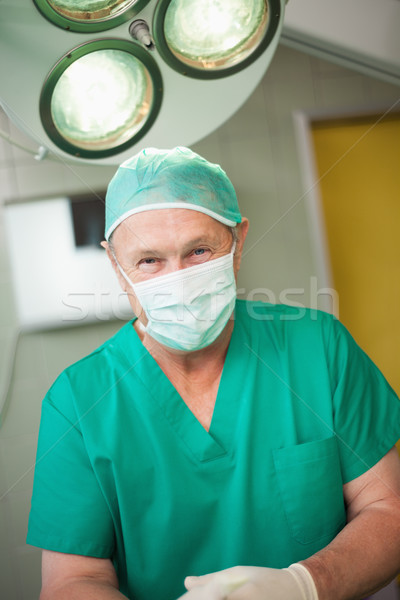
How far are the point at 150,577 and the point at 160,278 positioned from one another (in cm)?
52

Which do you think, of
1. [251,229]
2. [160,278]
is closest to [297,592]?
[160,278]

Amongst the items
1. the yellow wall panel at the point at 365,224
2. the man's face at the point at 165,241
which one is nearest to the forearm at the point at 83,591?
the man's face at the point at 165,241

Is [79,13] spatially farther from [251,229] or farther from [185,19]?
[251,229]

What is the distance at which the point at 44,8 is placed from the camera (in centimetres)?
58

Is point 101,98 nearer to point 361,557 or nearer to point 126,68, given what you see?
point 126,68

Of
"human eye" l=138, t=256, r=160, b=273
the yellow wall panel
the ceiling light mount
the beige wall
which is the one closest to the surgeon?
"human eye" l=138, t=256, r=160, b=273

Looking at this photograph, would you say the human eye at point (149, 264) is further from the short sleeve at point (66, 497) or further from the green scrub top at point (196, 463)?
the short sleeve at point (66, 497)

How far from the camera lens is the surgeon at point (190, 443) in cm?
83

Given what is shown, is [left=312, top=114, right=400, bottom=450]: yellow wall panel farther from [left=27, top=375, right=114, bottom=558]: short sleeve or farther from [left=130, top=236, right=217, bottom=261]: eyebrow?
[left=27, top=375, right=114, bottom=558]: short sleeve

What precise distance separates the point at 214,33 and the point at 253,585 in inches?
30.6

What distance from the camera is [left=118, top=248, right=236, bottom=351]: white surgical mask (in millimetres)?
869

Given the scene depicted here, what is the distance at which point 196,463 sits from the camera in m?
0.88

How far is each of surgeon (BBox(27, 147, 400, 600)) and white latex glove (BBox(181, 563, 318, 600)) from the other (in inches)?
3.4

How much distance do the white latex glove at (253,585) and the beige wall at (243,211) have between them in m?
1.18
